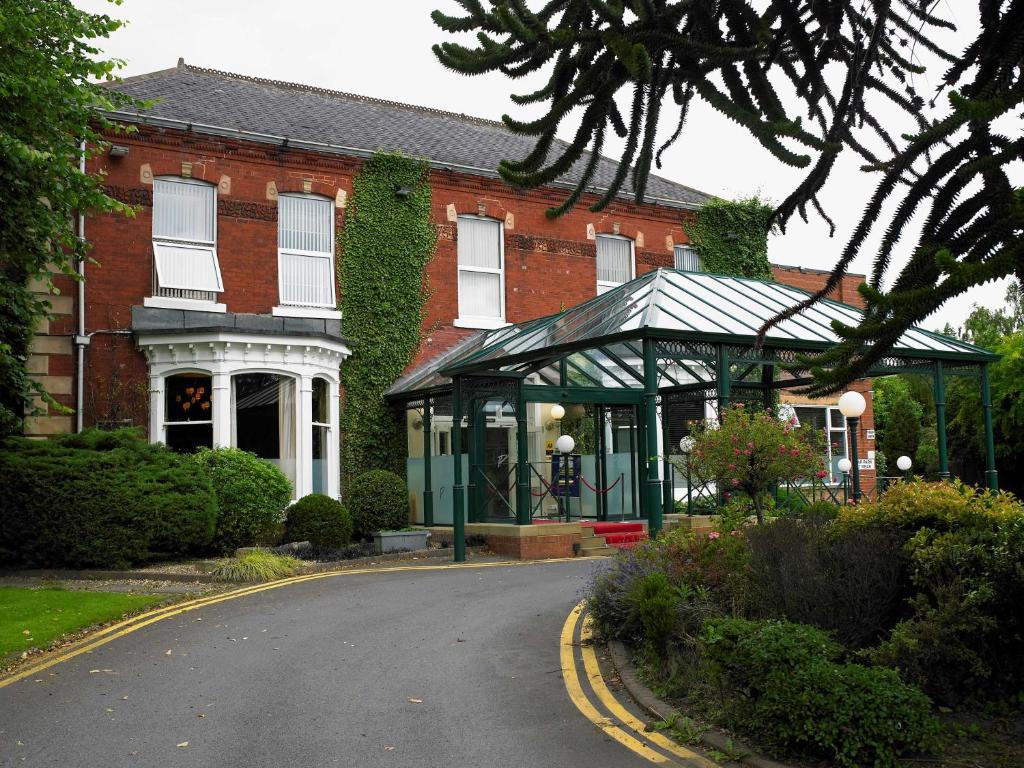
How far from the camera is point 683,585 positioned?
791cm

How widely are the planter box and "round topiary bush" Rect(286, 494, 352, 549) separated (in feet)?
2.39

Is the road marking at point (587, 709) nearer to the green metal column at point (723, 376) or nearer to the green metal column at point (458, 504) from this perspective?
the green metal column at point (723, 376)

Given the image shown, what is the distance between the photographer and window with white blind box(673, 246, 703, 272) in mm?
25281

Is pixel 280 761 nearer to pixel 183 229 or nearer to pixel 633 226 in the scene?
pixel 183 229

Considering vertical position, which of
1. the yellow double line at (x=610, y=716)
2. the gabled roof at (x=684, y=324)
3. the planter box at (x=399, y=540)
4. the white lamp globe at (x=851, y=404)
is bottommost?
the yellow double line at (x=610, y=716)

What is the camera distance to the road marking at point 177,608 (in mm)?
8562

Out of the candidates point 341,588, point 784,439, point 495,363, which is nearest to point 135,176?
point 495,363

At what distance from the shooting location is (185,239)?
→ 1956 centimetres

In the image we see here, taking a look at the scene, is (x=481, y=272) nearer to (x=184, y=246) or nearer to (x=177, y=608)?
(x=184, y=246)

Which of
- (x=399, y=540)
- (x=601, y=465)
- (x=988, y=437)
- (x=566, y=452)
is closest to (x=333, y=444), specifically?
(x=399, y=540)

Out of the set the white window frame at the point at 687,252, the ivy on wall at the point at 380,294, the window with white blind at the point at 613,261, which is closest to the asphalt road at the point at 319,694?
the ivy on wall at the point at 380,294

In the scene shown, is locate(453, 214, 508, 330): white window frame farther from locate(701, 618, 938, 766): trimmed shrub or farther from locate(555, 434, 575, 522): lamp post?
locate(701, 618, 938, 766): trimmed shrub

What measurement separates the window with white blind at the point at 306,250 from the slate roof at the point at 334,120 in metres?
1.36

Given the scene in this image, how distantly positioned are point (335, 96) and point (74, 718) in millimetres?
21329
